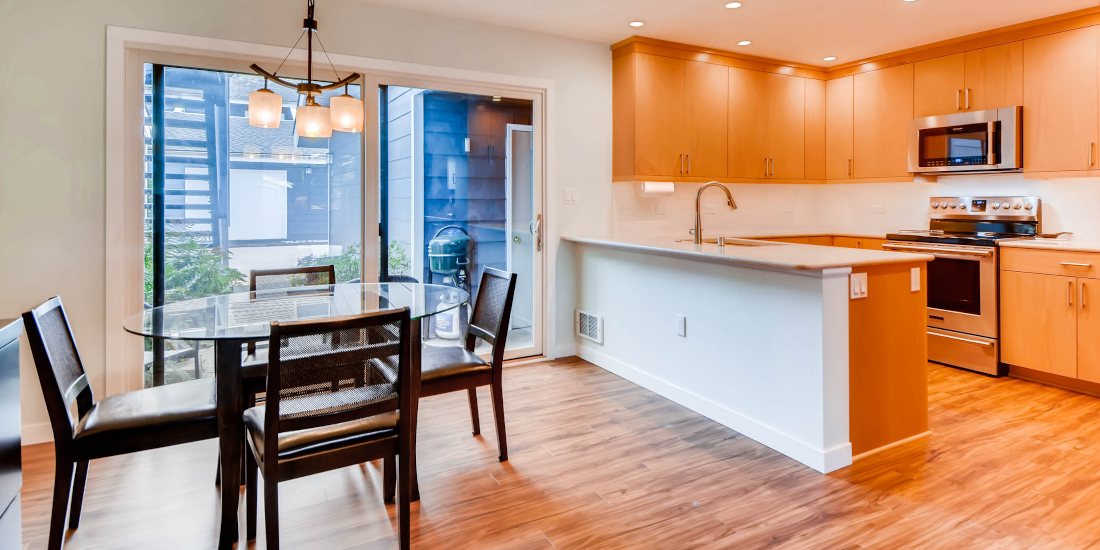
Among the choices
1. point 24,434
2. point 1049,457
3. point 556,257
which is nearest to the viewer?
point 1049,457

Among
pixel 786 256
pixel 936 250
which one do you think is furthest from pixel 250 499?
pixel 936 250

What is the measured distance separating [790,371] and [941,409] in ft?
4.02

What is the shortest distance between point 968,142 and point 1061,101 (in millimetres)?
534

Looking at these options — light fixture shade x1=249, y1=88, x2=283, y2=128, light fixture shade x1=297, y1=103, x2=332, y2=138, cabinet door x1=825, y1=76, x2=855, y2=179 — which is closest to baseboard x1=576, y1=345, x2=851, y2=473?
light fixture shade x1=297, y1=103, x2=332, y2=138

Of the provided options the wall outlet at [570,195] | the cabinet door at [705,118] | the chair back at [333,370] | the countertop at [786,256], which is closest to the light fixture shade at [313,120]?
the chair back at [333,370]

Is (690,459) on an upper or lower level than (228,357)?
lower

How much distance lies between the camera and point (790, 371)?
2639mm

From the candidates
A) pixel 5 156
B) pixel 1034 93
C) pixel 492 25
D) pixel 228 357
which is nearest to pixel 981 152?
pixel 1034 93

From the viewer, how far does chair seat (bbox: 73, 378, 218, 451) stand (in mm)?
1811

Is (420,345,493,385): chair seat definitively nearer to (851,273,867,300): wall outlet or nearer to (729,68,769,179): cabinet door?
(851,273,867,300): wall outlet

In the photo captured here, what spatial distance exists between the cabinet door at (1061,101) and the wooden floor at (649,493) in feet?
5.43

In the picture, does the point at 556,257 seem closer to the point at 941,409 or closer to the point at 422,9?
the point at 422,9

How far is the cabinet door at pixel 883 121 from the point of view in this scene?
4566mm

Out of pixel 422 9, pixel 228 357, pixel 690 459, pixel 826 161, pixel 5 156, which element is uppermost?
pixel 422 9
